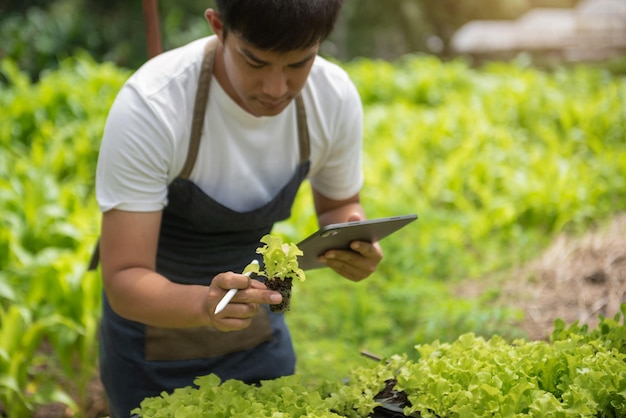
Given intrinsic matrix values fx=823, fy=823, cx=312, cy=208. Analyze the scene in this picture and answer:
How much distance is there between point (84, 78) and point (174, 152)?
19.2 feet

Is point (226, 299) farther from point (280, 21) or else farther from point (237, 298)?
point (280, 21)

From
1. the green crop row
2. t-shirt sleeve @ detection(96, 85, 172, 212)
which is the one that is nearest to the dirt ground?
the green crop row

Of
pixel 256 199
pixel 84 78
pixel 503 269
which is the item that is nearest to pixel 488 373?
pixel 256 199

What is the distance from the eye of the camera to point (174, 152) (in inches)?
78.3

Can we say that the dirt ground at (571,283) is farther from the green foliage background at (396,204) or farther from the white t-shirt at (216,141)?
the white t-shirt at (216,141)

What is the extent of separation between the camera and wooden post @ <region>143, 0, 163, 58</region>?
2.74 m

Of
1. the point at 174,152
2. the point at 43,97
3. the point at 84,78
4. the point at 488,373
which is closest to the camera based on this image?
the point at 488,373

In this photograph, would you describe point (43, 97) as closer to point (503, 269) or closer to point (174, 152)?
point (503, 269)

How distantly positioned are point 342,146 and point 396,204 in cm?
282

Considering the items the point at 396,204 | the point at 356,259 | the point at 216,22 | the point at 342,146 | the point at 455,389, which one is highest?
the point at 216,22

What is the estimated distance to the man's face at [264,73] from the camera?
1818 mm

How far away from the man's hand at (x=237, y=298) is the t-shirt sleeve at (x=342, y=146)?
2.29 feet

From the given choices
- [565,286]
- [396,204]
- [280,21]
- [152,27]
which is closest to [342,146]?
[280,21]

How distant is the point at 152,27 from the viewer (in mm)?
2771
